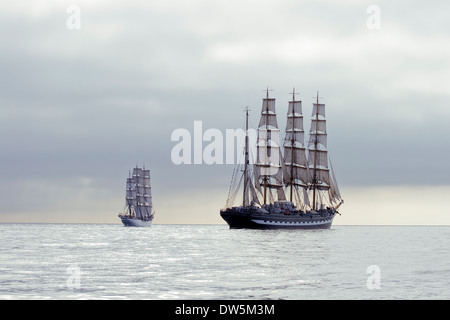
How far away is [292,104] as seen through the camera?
160250mm

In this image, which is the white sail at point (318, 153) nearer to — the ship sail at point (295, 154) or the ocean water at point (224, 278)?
the ship sail at point (295, 154)

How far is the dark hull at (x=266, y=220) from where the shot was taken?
137 m

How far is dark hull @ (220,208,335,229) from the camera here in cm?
13675

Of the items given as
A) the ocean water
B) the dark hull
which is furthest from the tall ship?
the ocean water

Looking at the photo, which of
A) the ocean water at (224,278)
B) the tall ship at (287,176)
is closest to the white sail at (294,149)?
the tall ship at (287,176)

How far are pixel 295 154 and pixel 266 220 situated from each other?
25288 millimetres

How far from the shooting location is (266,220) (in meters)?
138

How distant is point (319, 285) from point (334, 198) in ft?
411

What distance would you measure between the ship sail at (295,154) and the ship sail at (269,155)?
402cm

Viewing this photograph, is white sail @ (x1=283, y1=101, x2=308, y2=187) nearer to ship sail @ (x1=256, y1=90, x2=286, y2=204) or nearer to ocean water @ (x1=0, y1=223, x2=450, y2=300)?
ship sail @ (x1=256, y1=90, x2=286, y2=204)
